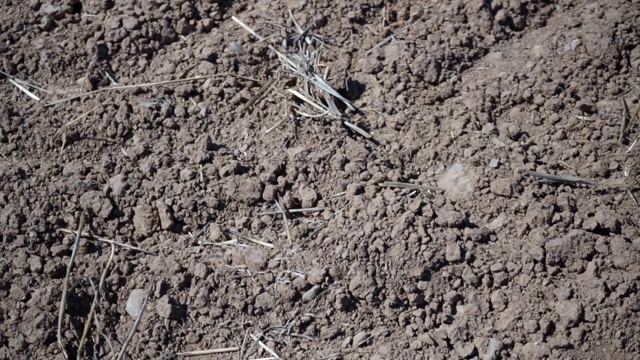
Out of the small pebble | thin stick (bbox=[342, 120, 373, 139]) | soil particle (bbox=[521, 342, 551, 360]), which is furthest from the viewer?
the small pebble

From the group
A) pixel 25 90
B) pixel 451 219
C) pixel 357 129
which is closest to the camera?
pixel 451 219

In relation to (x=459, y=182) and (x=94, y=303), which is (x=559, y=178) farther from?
(x=94, y=303)

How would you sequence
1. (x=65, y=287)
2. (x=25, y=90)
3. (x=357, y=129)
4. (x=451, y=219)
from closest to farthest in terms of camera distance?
(x=65, y=287)
(x=451, y=219)
(x=357, y=129)
(x=25, y=90)

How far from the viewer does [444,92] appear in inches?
137

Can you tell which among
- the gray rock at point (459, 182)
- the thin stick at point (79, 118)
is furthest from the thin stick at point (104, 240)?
the gray rock at point (459, 182)

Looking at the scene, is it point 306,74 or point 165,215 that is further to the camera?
point 306,74

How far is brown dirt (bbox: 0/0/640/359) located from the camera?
288cm

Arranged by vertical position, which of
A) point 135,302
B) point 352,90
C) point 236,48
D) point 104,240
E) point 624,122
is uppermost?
point 236,48

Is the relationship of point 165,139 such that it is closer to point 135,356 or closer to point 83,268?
point 83,268

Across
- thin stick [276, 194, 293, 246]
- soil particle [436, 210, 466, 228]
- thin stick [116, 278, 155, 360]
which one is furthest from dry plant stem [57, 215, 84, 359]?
soil particle [436, 210, 466, 228]

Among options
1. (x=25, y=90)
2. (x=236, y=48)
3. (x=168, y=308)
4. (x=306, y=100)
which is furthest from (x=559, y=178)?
(x=25, y=90)

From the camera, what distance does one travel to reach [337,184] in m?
3.17

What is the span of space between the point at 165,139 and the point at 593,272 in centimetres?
195

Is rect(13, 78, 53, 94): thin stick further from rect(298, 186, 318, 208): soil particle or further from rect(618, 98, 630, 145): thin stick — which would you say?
rect(618, 98, 630, 145): thin stick
